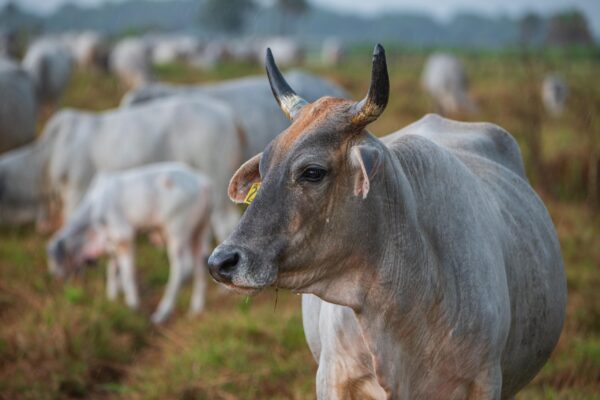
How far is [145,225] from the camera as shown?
780 cm

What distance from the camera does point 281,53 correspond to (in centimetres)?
4850

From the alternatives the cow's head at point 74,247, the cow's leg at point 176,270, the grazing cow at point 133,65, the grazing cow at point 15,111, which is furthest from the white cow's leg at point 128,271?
the grazing cow at point 133,65

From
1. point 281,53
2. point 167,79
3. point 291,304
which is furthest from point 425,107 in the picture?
point 281,53

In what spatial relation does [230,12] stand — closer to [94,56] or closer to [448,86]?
[94,56]

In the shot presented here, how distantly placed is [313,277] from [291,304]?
4.16 meters

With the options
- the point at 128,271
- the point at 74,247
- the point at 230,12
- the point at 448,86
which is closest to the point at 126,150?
the point at 74,247

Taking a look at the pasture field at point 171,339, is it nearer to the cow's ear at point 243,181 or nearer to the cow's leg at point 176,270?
the cow's leg at point 176,270

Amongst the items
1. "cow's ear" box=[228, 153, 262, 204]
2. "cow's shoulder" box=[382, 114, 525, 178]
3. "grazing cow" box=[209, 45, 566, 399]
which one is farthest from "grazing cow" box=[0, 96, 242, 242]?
"grazing cow" box=[209, 45, 566, 399]

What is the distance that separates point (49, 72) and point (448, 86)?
10.5 metres

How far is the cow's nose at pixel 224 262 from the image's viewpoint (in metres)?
2.71

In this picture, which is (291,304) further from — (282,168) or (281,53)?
(281,53)

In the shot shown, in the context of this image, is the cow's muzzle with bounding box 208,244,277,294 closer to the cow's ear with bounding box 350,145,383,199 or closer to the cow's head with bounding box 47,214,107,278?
the cow's ear with bounding box 350,145,383,199

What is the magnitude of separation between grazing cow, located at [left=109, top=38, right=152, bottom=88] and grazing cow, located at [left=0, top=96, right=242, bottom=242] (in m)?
14.2

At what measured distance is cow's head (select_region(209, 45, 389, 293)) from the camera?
9.01 ft
